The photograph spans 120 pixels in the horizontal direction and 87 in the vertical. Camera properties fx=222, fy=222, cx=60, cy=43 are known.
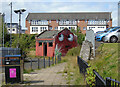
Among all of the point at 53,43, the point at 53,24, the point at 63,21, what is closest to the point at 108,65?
the point at 53,43

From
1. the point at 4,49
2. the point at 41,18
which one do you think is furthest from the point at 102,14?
the point at 4,49

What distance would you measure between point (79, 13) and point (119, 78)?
72.9 m

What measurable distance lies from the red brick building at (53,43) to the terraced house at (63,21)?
30626 millimetres

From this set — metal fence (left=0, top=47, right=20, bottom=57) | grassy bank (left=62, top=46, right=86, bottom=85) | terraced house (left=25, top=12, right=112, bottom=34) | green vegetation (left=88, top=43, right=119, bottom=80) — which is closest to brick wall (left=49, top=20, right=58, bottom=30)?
terraced house (left=25, top=12, right=112, bottom=34)

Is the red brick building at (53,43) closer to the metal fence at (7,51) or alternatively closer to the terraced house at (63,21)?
the metal fence at (7,51)

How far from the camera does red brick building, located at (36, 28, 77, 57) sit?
4219 cm

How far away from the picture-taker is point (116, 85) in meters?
3.69

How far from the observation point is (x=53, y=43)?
4206 centimetres

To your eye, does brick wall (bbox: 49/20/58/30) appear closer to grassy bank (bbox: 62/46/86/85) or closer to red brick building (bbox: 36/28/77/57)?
red brick building (bbox: 36/28/77/57)

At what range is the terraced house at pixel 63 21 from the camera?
74.9m

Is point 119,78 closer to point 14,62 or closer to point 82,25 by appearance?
point 14,62

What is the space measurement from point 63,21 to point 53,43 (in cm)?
3504

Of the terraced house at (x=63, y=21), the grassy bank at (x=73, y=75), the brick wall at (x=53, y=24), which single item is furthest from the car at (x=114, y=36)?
the brick wall at (x=53, y=24)

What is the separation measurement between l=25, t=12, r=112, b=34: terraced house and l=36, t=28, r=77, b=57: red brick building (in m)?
30.6
